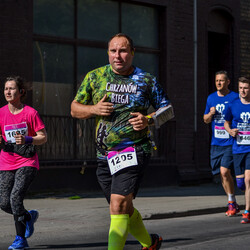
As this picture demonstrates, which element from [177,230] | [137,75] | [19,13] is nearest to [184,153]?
[19,13]

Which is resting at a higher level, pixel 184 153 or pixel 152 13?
pixel 152 13

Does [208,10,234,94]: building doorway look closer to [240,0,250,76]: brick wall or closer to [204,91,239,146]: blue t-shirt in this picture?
[240,0,250,76]: brick wall

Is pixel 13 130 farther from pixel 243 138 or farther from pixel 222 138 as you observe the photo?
pixel 222 138

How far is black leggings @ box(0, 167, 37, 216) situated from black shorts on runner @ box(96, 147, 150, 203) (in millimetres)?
1408

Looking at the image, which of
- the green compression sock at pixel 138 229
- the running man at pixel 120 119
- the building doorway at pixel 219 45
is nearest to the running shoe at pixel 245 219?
the green compression sock at pixel 138 229

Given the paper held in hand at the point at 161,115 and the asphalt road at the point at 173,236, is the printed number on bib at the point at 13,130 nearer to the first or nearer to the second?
the asphalt road at the point at 173,236

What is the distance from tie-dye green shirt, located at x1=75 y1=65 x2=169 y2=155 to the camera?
547 cm

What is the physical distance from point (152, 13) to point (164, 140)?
318 cm

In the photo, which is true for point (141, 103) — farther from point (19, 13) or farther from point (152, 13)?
point (152, 13)

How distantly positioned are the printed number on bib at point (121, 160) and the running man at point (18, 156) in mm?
1561

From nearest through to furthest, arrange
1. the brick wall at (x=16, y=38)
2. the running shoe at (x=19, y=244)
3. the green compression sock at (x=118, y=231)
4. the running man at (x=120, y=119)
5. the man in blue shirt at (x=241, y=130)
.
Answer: the green compression sock at (x=118, y=231)
the running man at (x=120, y=119)
the running shoe at (x=19, y=244)
the man in blue shirt at (x=241, y=130)
the brick wall at (x=16, y=38)

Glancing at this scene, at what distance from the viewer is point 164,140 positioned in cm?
1568

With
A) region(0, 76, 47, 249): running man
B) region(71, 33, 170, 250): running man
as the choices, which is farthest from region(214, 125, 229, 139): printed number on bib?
region(71, 33, 170, 250): running man

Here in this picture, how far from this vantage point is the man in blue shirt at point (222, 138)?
402 inches
